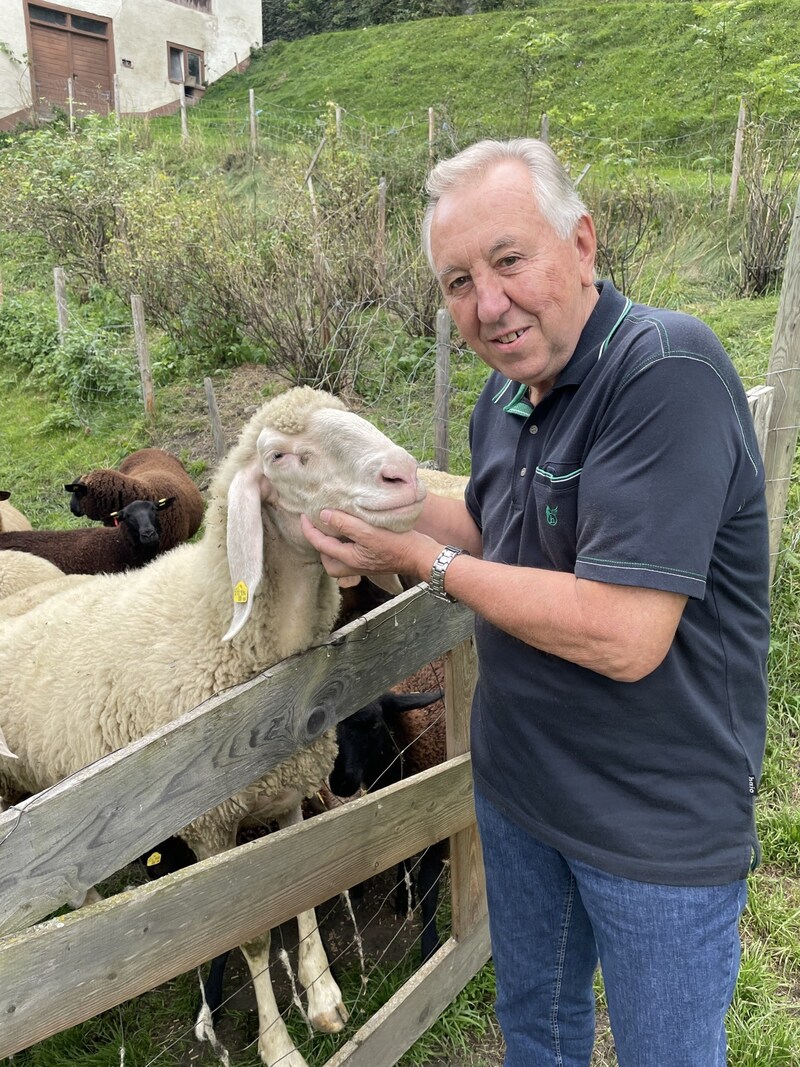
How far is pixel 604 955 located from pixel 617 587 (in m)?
0.86

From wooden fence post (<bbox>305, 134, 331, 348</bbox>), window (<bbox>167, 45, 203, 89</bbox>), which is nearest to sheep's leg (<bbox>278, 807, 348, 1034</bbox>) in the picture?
wooden fence post (<bbox>305, 134, 331, 348</bbox>)

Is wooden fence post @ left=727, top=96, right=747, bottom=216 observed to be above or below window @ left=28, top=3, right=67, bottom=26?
below

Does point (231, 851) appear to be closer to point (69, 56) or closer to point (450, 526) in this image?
point (450, 526)

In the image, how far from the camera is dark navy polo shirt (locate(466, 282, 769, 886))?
4.21ft

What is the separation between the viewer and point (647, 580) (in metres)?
1.27

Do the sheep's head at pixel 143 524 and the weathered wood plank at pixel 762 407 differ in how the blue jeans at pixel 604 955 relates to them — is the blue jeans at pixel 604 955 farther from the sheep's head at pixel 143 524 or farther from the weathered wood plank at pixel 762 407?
the sheep's head at pixel 143 524

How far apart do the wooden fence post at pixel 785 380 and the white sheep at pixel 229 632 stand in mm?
1901

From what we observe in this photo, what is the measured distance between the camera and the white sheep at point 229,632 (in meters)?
2.18

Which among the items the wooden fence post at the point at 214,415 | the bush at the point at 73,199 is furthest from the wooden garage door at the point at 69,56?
the wooden fence post at the point at 214,415

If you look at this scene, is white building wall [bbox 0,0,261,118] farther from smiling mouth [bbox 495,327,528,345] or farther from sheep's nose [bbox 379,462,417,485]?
smiling mouth [bbox 495,327,528,345]

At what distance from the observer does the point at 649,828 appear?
4.86ft

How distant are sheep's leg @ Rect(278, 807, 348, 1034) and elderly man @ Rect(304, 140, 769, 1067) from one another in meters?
1.36

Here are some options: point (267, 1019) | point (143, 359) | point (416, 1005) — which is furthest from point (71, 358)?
point (416, 1005)

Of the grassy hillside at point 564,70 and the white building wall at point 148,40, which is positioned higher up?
the white building wall at point 148,40
